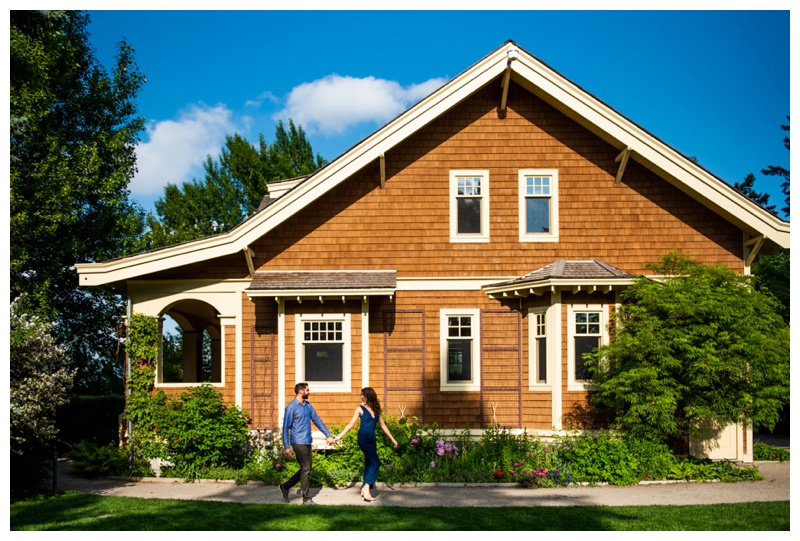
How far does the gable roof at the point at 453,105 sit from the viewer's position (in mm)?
17094

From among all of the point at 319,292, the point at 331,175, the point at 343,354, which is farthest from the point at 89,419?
the point at 331,175

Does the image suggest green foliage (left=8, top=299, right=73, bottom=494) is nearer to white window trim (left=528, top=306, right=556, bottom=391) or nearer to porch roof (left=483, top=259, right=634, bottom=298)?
porch roof (left=483, top=259, right=634, bottom=298)

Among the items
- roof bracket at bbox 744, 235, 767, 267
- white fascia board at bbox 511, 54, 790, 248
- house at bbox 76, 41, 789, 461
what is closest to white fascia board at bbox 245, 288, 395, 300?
house at bbox 76, 41, 789, 461

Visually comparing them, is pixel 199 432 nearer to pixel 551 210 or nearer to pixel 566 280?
pixel 566 280

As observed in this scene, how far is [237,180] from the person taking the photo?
47781mm

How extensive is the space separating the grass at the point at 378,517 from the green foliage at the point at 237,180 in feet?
116

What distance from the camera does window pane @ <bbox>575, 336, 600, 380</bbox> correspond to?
16.8m

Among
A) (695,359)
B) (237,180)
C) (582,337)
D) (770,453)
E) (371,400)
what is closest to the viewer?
(371,400)

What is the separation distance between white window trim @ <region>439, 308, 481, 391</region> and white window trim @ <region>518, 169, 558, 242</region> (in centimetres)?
202

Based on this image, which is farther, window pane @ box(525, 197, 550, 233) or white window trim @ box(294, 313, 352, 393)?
window pane @ box(525, 197, 550, 233)

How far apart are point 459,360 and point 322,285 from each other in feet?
11.4

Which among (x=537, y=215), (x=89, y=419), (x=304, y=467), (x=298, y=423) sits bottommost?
(x=89, y=419)
